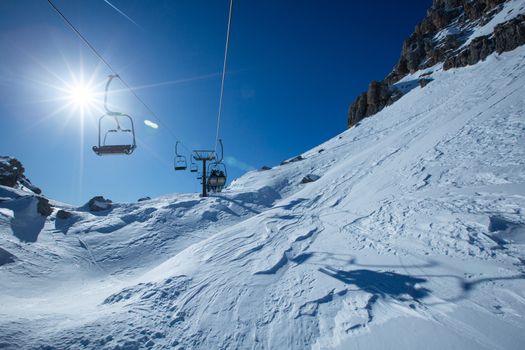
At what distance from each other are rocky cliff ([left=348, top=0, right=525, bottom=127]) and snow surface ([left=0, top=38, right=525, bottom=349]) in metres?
29.9

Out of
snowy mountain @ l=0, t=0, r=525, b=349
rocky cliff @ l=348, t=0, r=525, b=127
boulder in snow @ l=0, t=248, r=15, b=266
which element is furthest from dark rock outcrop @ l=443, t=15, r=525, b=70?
boulder in snow @ l=0, t=248, r=15, b=266

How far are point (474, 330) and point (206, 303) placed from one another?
16.1ft

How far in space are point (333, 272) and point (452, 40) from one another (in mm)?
69702

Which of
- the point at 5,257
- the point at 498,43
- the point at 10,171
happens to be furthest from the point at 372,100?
the point at 10,171

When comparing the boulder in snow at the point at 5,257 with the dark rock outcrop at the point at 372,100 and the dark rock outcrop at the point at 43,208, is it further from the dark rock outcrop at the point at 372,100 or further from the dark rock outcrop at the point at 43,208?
the dark rock outcrop at the point at 372,100

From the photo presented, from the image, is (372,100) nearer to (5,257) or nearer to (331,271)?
(331,271)

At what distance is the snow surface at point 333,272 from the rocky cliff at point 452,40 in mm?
29905

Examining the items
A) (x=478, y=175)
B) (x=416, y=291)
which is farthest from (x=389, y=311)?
(x=478, y=175)

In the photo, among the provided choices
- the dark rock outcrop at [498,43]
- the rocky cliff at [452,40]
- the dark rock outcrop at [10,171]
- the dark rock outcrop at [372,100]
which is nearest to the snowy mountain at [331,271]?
the dark rock outcrop at [10,171]

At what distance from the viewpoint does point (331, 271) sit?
6129mm

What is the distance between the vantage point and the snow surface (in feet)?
13.9

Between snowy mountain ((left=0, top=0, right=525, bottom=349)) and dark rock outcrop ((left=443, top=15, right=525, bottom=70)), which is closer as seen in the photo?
snowy mountain ((left=0, top=0, right=525, bottom=349))

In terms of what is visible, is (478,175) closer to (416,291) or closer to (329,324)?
(416,291)

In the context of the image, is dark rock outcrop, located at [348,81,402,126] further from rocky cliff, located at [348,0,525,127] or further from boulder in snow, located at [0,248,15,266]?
boulder in snow, located at [0,248,15,266]
